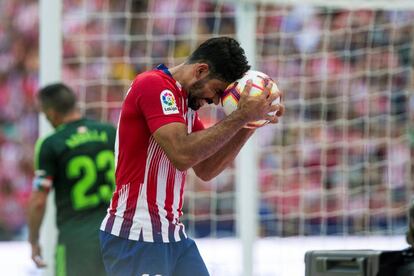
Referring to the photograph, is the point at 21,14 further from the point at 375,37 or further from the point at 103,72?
the point at 375,37

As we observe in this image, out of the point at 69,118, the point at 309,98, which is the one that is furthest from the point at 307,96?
the point at 69,118

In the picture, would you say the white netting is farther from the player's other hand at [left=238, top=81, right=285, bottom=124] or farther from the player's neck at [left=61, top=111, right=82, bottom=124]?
the player's other hand at [left=238, top=81, right=285, bottom=124]

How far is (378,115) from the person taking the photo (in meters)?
9.08

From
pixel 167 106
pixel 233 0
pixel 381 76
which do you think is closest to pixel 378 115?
pixel 381 76

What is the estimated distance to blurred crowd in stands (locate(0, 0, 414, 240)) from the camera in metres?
8.41

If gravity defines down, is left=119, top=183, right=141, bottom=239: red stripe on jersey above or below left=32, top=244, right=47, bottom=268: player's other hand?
above

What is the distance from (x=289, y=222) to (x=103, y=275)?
3629 mm

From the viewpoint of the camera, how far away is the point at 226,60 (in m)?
3.76

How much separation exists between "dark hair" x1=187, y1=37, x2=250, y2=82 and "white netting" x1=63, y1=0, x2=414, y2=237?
4.27 m

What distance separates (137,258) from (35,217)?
6.90 feet

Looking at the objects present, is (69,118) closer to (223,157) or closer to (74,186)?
(74,186)

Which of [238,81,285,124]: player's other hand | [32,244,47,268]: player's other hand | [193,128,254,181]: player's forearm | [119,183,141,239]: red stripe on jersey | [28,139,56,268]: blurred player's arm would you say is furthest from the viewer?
[32,244,47,268]: player's other hand

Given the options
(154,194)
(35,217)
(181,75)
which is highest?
(181,75)

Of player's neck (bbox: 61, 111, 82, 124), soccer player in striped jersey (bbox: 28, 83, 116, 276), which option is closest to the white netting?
player's neck (bbox: 61, 111, 82, 124)
